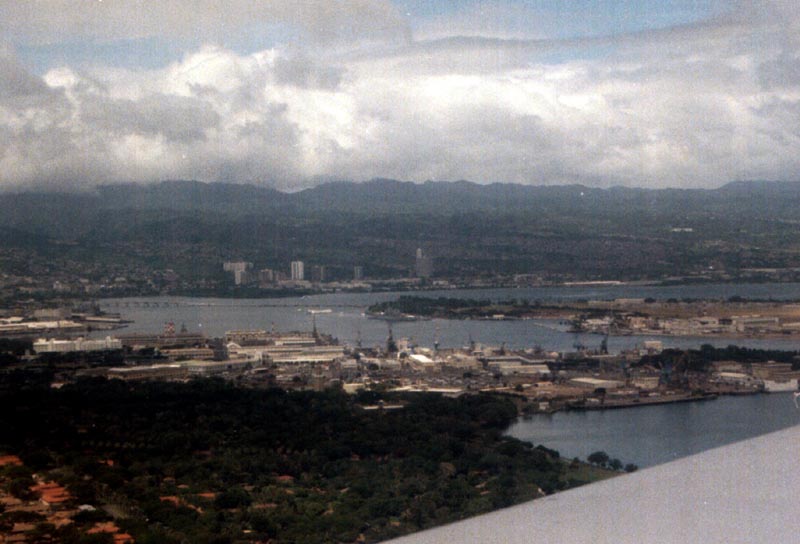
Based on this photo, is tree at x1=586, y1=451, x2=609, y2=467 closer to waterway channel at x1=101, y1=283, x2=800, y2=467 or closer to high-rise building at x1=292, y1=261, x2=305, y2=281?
waterway channel at x1=101, y1=283, x2=800, y2=467

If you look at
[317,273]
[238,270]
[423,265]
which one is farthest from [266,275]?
[423,265]

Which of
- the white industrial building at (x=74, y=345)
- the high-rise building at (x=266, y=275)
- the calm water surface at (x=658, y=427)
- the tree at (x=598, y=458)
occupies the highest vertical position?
the high-rise building at (x=266, y=275)

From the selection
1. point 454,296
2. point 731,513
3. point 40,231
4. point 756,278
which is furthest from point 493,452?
point 756,278

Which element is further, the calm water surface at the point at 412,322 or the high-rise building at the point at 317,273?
the high-rise building at the point at 317,273

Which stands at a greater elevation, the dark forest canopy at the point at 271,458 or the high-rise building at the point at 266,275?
the high-rise building at the point at 266,275

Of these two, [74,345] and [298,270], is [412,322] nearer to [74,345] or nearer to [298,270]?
[298,270]

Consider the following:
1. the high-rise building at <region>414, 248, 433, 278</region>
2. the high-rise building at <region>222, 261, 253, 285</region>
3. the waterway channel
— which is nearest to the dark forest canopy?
the waterway channel

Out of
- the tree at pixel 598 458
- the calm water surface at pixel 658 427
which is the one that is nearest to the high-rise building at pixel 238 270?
the calm water surface at pixel 658 427

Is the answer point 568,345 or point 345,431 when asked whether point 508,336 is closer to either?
point 568,345

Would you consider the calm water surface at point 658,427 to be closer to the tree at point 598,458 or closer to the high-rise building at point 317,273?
the tree at point 598,458
